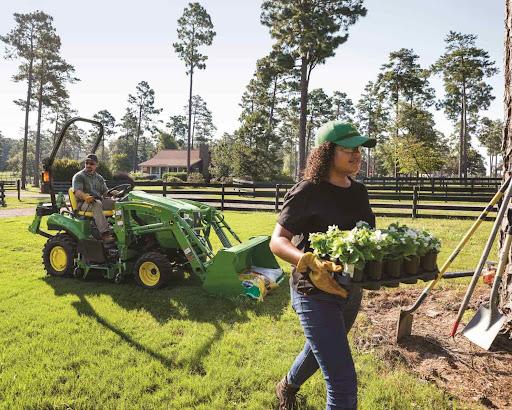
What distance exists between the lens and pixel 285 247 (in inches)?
87.7

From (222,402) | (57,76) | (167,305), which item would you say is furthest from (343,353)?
(57,76)

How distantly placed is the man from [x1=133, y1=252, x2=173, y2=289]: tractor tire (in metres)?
0.72

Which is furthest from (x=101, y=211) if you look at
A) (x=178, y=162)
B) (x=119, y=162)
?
(x=119, y=162)

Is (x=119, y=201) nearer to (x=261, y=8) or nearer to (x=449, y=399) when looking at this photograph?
(x=449, y=399)

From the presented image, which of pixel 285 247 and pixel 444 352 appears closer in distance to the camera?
pixel 285 247

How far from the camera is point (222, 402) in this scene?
3.08 meters

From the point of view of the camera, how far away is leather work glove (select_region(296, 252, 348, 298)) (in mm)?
2049

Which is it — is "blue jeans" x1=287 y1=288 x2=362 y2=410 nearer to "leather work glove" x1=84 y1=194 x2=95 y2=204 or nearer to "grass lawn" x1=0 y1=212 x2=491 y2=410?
"grass lawn" x1=0 y1=212 x2=491 y2=410

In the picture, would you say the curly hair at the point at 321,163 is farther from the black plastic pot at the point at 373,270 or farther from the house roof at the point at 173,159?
the house roof at the point at 173,159

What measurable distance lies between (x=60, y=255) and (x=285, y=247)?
17.6 ft

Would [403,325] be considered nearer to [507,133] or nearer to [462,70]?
[507,133]

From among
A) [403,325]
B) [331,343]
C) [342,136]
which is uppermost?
[342,136]

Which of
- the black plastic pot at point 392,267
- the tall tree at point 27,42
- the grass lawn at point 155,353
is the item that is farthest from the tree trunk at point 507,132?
the tall tree at point 27,42

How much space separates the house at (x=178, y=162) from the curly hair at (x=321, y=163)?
58475 millimetres
